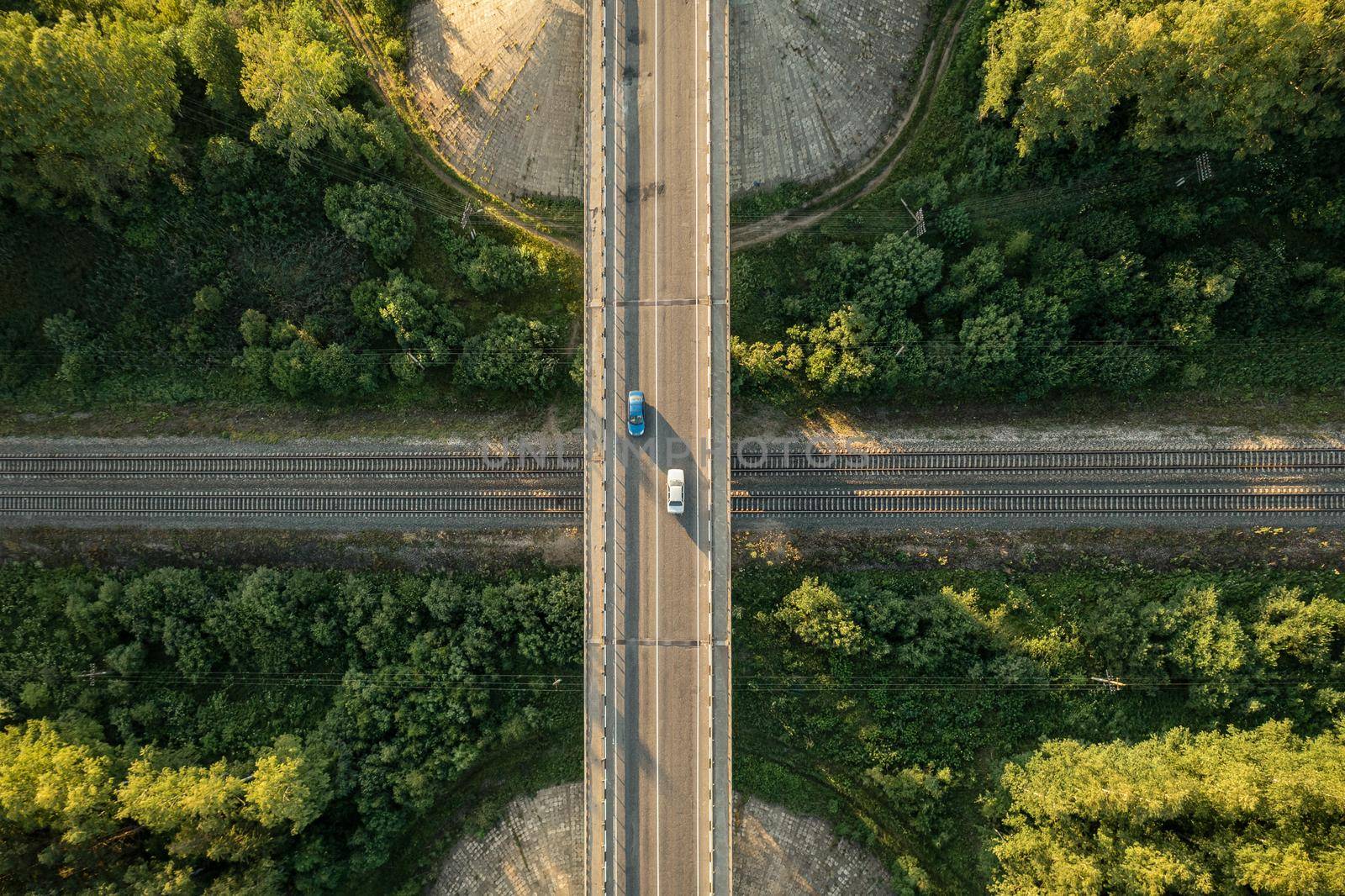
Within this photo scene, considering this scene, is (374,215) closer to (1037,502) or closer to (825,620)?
(825,620)

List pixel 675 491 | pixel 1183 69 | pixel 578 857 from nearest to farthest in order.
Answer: pixel 1183 69
pixel 675 491
pixel 578 857

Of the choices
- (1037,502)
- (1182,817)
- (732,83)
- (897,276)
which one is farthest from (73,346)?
(1182,817)

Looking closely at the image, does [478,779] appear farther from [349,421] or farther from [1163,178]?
[1163,178]

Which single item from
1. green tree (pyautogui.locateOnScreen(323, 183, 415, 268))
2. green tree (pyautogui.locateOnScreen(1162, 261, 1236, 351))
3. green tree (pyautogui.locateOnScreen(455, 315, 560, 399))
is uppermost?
green tree (pyautogui.locateOnScreen(323, 183, 415, 268))

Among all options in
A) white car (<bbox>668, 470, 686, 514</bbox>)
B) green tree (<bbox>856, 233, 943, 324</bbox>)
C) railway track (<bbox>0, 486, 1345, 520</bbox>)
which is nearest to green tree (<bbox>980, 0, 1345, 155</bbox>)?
green tree (<bbox>856, 233, 943, 324</bbox>)

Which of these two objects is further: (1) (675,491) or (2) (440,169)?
(2) (440,169)

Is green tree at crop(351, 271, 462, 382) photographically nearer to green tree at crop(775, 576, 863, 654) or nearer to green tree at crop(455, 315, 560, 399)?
green tree at crop(455, 315, 560, 399)
